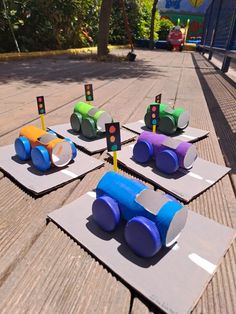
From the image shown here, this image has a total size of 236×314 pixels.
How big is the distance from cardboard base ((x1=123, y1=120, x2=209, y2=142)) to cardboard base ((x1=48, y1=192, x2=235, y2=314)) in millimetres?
1511

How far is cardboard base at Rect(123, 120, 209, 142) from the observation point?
3.12 m

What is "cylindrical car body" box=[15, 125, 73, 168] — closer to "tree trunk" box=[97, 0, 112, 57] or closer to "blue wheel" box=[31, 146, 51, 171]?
"blue wheel" box=[31, 146, 51, 171]

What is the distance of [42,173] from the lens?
226 cm

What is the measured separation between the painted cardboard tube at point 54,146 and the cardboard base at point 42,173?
9 cm

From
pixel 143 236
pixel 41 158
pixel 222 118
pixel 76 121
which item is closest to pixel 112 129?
pixel 41 158

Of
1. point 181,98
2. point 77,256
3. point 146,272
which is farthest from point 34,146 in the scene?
point 181,98

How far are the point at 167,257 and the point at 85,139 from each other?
188 centimetres

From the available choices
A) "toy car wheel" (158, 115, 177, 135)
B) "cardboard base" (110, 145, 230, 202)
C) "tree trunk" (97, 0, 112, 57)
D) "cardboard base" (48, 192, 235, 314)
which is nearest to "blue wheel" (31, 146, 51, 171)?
"cardboard base" (48, 192, 235, 314)

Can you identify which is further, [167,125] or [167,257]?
[167,125]

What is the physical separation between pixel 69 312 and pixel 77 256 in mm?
327

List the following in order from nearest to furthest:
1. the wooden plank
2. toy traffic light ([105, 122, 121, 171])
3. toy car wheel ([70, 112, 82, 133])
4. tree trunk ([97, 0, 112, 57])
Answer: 1. the wooden plank
2. toy traffic light ([105, 122, 121, 171])
3. toy car wheel ([70, 112, 82, 133])
4. tree trunk ([97, 0, 112, 57])

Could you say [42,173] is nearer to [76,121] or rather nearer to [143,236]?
[76,121]

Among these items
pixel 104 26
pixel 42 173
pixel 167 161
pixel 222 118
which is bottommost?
pixel 222 118

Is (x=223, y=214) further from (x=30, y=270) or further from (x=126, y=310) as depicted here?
(x=30, y=270)
